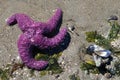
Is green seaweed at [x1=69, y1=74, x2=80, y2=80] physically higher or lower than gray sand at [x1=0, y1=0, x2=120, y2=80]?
lower

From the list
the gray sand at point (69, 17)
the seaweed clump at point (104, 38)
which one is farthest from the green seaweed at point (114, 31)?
the gray sand at point (69, 17)

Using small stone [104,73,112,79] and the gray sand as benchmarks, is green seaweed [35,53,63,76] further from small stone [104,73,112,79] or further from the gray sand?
small stone [104,73,112,79]

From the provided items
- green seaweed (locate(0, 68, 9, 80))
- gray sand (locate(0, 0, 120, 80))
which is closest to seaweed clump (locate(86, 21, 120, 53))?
gray sand (locate(0, 0, 120, 80))

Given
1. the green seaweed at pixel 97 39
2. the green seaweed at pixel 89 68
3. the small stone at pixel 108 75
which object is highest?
the green seaweed at pixel 97 39

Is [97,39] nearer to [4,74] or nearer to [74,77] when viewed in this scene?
[74,77]

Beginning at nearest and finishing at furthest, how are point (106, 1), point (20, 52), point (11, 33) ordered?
1. point (20, 52)
2. point (11, 33)
3. point (106, 1)

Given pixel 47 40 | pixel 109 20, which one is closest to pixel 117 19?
pixel 109 20

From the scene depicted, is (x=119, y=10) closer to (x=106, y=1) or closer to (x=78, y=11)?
(x=106, y=1)

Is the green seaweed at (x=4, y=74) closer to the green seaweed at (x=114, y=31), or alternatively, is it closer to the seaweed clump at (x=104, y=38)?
the seaweed clump at (x=104, y=38)
